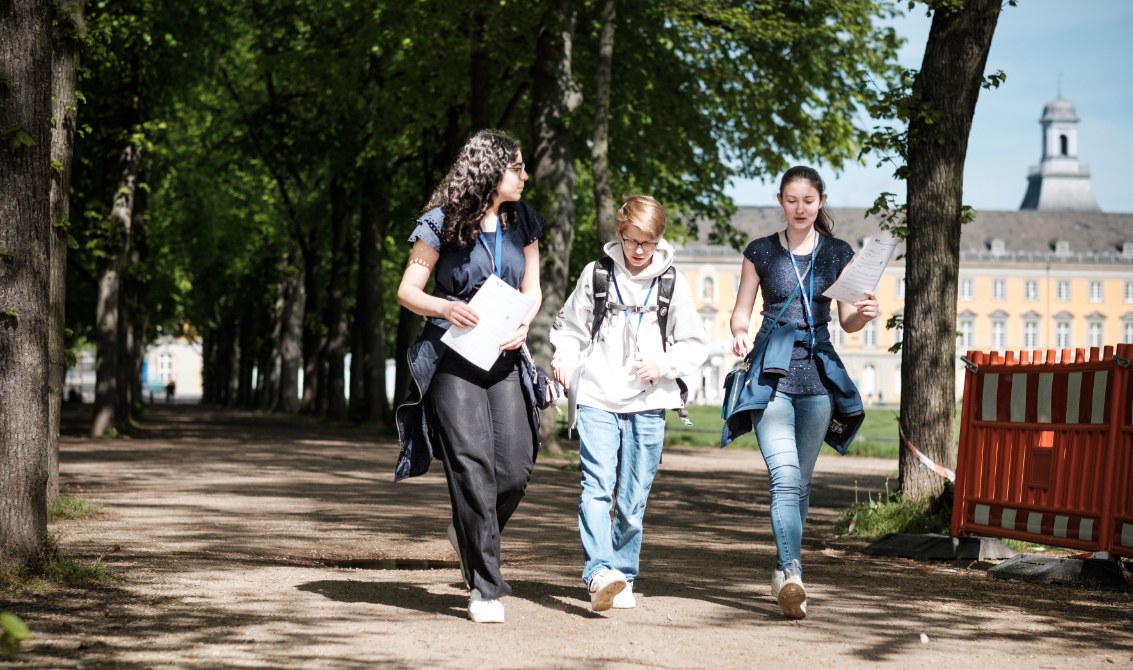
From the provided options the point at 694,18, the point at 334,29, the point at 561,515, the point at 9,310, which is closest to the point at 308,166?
the point at 334,29

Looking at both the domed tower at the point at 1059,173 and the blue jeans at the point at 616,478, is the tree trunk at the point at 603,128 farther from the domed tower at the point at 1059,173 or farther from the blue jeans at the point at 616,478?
the domed tower at the point at 1059,173

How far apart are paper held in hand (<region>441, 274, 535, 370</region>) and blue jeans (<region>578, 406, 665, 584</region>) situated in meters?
0.70

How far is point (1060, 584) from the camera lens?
8.41m

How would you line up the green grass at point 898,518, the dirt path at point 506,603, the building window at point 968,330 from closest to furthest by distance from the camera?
the dirt path at point 506,603 → the green grass at point 898,518 → the building window at point 968,330

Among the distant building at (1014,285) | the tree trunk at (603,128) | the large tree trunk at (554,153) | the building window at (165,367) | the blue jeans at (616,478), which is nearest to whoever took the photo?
the blue jeans at (616,478)

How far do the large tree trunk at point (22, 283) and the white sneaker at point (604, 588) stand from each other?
2.67m

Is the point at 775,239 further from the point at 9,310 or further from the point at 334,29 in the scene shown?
the point at 334,29

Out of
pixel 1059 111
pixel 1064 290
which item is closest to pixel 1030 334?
pixel 1064 290

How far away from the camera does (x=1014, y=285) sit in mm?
121250

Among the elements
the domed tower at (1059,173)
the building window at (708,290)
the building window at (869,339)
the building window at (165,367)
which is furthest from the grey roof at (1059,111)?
the building window at (165,367)

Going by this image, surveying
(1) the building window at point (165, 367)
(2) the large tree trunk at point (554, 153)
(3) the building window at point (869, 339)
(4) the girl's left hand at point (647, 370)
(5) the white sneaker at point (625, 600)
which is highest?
(2) the large tree trunk at point (554, 153)

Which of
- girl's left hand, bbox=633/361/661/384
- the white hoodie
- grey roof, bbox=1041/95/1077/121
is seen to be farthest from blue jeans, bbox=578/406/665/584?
grey roof, bbox=1041/95/1077/121

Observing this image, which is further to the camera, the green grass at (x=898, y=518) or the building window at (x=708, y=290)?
the building window at (x=708, y=290)

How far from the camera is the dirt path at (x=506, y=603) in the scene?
Result: 571cm
